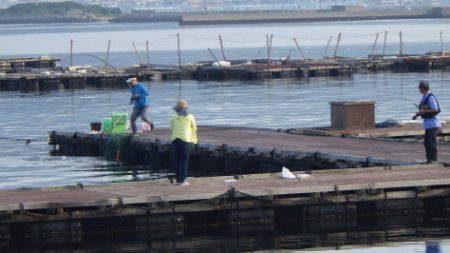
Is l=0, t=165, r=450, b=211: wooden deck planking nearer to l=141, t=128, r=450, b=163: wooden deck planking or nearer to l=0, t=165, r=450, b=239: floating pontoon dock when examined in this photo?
l=0, t=165, r=450, b=239: floating pontoon dock

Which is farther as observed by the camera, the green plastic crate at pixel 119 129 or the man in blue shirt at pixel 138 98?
the green plastic crate at pixel 119 129

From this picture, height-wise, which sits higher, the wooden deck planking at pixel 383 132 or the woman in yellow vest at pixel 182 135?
the woman in yellow vest at pixel 182 135

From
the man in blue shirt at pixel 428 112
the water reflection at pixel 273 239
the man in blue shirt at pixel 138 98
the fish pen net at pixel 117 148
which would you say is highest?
the man in blue shirt at pixel 428 112

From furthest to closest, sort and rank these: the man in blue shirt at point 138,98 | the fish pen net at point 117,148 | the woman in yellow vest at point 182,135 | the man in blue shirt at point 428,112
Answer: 1. the fish pen net at point 117,148
2. the man in blue shirt at point 138,98
3. the man in blue shirt at point 428,112
4. the woman in yellow vest at point 182,135

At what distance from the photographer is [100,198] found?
28.3 m

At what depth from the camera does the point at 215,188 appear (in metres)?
29.3

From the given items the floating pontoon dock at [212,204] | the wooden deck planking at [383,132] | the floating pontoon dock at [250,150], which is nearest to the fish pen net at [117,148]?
the floating pontoon dock at [250,150]

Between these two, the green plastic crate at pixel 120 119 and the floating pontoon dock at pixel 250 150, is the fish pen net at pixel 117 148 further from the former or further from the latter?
the green plastic crate at pixel 120 119

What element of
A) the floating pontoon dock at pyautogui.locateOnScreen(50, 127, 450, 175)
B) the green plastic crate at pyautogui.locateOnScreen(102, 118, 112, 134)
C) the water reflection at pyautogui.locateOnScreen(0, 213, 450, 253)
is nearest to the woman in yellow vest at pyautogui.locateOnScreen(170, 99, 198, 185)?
the water reflection at pyautogui.locateOnScreen(0, 213, 450, 253)

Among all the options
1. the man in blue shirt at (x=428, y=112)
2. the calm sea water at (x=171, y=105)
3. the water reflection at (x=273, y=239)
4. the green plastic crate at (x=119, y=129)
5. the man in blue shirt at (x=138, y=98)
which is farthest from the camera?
the green plastic crate at (x=119, y=129)

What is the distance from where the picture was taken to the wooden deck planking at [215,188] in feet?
91.4

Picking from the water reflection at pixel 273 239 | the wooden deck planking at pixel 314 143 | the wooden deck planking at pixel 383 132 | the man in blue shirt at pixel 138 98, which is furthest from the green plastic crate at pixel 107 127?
the water reflection at pixel 273 239

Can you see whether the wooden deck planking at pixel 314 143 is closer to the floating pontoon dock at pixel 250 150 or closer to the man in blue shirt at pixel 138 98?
the floating pontoon dock at pixel 250 150

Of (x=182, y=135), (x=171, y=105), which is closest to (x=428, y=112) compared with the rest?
(x=182, y=135)
